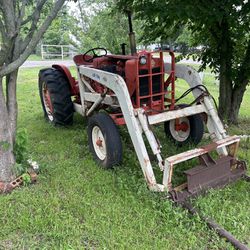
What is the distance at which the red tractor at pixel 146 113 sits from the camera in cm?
321

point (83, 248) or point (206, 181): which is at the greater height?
point (206, 181)

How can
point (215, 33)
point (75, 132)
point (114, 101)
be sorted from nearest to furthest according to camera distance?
point (114, 101) < point (75, 132) < point (215, 33)

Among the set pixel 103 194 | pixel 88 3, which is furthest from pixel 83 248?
pixel 88 3

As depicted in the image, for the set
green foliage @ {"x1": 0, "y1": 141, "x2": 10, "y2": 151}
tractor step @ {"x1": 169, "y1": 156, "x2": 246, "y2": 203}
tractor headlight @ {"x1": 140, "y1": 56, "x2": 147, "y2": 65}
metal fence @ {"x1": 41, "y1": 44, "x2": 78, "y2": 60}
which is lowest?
tractor step @ {"x1": 169, "y1": 156, "x2": 246, "y2": 203}

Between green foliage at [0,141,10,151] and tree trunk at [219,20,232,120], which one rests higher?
tree trunk at [219,20,232,120]

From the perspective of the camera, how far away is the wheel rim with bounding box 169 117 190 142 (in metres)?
4.49

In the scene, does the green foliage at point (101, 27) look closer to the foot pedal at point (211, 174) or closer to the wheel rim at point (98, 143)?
the wheel rim at point (98, 143)

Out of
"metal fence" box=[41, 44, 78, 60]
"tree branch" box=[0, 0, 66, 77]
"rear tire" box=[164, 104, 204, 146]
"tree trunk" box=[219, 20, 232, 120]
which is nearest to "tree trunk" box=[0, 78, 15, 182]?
"tree branch" box=[0, 0, 66, 77]

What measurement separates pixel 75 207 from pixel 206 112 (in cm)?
188

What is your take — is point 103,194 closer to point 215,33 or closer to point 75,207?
point 75,207

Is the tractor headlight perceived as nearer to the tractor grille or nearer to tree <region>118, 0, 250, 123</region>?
the tractor grille

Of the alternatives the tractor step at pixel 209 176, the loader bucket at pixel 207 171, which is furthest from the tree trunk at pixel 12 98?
the tractor step at pixel 209 176

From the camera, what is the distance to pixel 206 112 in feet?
12.6

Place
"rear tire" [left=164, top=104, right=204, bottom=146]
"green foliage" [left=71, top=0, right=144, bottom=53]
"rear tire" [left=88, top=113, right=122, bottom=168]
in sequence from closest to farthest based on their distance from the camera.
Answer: "rear tire" [left=88, top=113, right=122, bottom=168] → "rear tire" [left=164, top=104, right=204, bottom=146] → "green foliage" [left=71, top=0, right=144, bottom=53]
